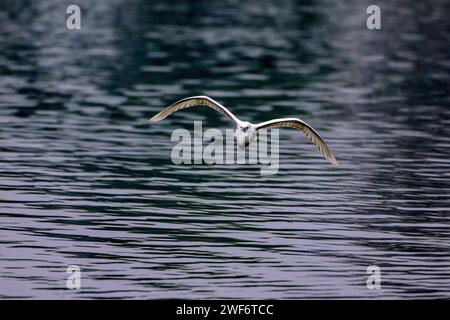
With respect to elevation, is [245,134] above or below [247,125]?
below

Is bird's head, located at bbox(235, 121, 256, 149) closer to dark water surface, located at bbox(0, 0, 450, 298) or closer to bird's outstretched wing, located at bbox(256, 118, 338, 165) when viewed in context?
bird's outstretched wing, located at bbox(256, 118, 338, 165)

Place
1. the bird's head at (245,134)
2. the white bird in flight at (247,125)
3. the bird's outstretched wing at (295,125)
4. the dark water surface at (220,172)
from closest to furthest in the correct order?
the dark water surface at (220,172)
the bird's outstretched wing at (295,125)
the white bird in flight at (247,125)
the bird's head at (245,134)

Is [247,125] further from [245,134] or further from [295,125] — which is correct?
[295,125]

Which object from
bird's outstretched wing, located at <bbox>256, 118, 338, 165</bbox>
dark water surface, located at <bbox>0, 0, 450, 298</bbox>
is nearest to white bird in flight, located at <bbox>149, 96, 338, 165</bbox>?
bird's outstretched wing, located at <bbox>256, 118, 338, 165</bbox>

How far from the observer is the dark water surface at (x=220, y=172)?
28359 mm

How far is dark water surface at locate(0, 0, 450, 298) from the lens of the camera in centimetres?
2836

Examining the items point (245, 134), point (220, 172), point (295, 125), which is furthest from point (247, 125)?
point (220, 172)

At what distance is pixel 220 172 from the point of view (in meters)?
38.4

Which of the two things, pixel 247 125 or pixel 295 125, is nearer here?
pixel 295 125

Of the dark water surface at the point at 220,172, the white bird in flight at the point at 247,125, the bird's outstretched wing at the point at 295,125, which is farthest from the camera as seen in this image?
the white bird in flight at the point at 247,125

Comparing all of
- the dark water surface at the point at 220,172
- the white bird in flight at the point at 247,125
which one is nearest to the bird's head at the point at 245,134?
the white bird in flight at the point at 247,125

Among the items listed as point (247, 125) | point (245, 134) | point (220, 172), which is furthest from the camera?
point (220, 172)

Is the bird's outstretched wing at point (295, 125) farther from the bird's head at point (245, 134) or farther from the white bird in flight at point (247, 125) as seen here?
the bird's head at point (245, 134)

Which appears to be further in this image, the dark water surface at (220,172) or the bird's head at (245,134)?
the bird's head at (245,134)
